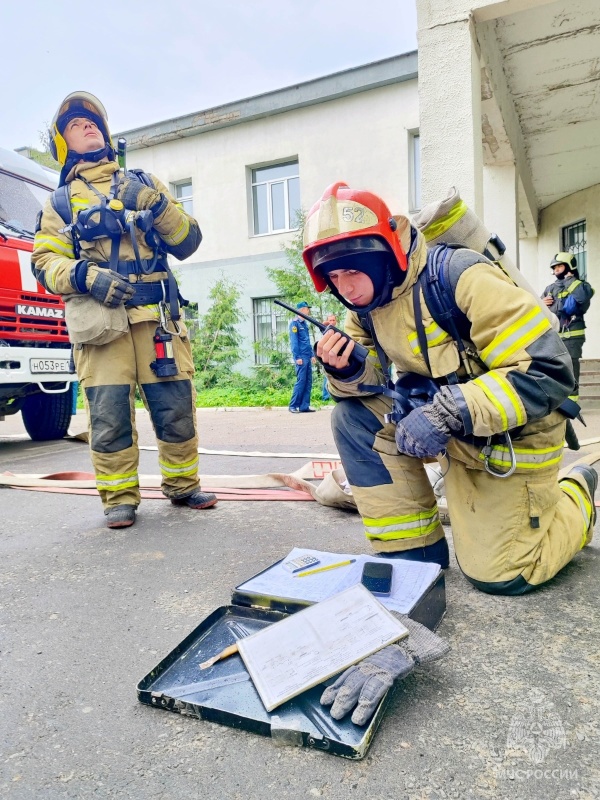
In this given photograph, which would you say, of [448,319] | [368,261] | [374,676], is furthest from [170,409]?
[374,676]

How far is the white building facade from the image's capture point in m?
12.5

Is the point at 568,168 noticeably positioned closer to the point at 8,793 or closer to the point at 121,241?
the point at 121,241

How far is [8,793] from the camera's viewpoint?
1068mm

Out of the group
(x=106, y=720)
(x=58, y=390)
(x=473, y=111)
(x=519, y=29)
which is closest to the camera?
(x=106, y=720)

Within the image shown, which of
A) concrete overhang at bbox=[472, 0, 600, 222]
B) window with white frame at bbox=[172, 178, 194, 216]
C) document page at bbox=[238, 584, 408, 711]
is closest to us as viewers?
document page at bbox=[238, 584, 408, 711]

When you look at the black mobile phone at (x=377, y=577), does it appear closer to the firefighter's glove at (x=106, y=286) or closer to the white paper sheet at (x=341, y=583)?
the white paper sheet at (x=341, y=583)

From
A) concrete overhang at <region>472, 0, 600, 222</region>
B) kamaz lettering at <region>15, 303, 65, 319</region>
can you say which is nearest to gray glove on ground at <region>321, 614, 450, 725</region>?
concrete overhang at <region>472, 0, 600, 222</region>

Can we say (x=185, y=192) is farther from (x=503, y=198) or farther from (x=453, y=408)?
(x=453, y=408)

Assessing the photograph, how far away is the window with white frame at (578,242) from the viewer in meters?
9.62

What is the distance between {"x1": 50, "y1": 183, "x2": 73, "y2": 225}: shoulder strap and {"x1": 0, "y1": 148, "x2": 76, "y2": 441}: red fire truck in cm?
210

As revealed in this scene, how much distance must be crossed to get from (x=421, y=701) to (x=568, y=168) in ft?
28.3

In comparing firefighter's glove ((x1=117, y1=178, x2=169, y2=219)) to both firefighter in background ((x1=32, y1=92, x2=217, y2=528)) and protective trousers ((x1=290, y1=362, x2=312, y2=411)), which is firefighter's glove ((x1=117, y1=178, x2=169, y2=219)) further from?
protective trousers ((x1=290, y1=362, x2=312, y2=411))

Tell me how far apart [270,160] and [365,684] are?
14351mm

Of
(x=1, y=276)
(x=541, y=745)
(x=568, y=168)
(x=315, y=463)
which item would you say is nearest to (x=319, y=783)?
(x=541, y=745)
